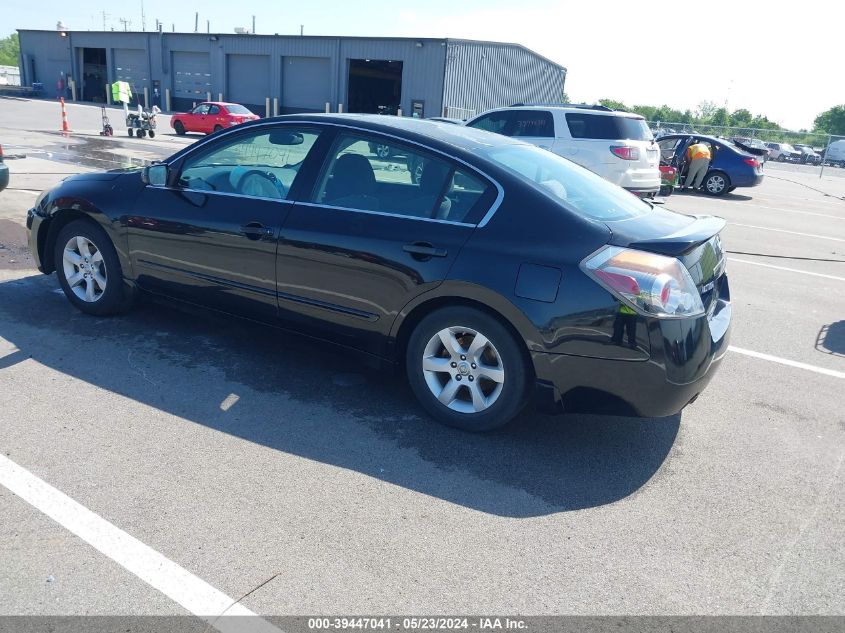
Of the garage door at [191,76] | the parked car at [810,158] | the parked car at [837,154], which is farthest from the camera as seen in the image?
the parked car at [810,158]

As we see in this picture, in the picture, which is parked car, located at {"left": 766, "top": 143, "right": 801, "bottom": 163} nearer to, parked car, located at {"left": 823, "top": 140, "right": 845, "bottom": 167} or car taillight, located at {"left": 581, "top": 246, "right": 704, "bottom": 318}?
parked car, located at {"left": 823, "top": 140, "right": 845, "bottom": 167}

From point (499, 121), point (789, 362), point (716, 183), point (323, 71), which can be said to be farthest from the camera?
point (323, 71)

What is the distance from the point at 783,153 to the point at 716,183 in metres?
31.0

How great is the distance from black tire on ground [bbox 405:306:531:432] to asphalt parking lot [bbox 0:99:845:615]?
11cm

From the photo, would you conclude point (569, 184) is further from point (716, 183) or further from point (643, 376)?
point (716, 183)

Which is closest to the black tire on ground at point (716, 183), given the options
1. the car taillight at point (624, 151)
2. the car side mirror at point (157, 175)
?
the car taillight at point (624, 151)

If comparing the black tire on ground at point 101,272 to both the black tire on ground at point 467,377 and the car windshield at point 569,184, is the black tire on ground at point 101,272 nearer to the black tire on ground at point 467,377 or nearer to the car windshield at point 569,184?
the black tire on ground at point 467,377

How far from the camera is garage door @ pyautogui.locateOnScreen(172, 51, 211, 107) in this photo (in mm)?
42438

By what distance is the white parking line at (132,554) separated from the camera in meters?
2.42

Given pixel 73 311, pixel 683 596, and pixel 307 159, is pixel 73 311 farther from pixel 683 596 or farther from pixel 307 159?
pixel 683 596

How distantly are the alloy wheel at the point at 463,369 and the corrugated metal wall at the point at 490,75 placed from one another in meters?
31.9

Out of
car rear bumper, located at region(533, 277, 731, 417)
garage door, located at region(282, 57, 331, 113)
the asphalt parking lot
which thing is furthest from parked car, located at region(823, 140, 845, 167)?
car rear bumper, located at region(533, 277, 731, 417)

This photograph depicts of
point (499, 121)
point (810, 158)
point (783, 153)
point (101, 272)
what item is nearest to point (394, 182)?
point (101, 272)

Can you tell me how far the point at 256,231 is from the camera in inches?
166
